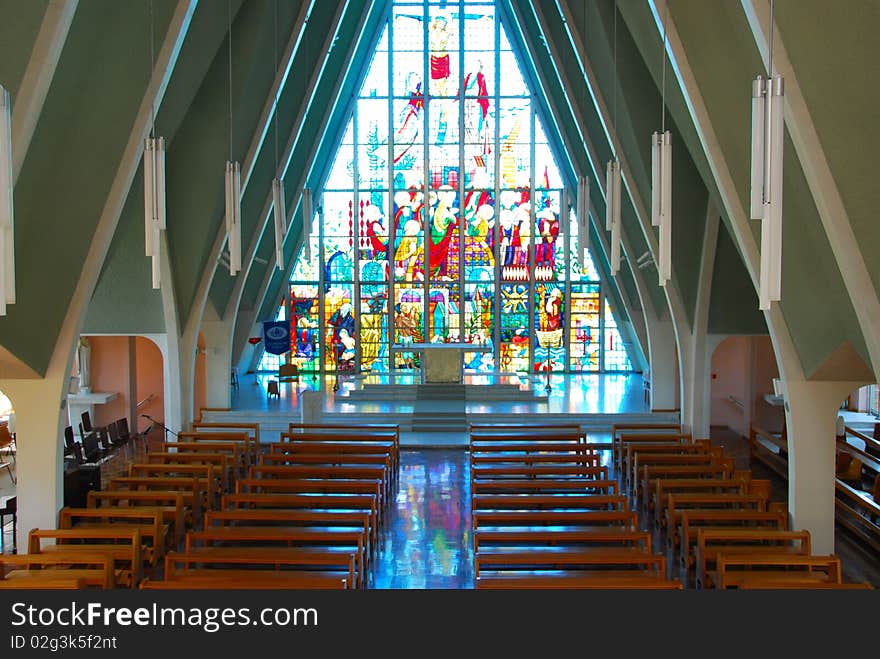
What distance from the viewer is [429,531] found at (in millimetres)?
9953

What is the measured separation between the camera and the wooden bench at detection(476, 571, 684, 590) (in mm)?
6371

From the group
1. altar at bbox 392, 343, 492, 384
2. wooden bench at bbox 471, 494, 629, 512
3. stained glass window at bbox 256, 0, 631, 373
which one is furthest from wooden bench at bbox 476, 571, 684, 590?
stained glass window at bbox 256, 0, 631, 373

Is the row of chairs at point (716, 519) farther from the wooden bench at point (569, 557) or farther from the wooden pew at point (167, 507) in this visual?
the wooden pew at point (167, 507)

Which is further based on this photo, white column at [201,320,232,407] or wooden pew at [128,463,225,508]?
white column at [201,320,232,407]

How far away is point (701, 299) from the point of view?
13.8m

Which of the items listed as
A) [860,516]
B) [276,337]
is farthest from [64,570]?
[276,337]

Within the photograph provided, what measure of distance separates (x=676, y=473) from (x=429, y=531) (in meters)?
3.75

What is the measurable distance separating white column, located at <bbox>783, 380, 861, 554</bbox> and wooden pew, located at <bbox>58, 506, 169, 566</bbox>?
722 cm

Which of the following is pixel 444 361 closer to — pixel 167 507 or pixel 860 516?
pixel 167 507

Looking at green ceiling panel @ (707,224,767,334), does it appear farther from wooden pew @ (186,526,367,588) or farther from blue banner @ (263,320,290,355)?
blue banner @ (263,320,290,355)
